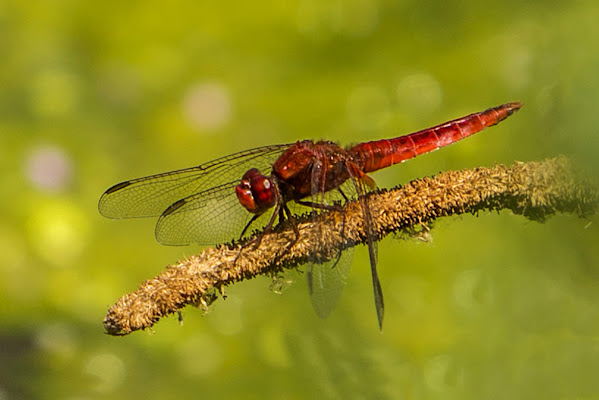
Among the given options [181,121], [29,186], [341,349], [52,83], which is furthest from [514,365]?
[52,83]

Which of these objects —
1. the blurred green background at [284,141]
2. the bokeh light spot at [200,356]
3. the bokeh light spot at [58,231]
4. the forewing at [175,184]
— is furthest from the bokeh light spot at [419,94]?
the bokeh light spot at [58,231]

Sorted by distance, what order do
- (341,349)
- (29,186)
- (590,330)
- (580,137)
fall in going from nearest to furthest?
(580,137), (590,330), (341,349), (29,186)

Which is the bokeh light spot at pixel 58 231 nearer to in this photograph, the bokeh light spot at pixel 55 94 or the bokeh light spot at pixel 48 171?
the bokeh light spot at pixel 48 171

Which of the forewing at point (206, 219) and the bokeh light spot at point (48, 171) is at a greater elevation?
the bokeh light spot at point (48, 171)

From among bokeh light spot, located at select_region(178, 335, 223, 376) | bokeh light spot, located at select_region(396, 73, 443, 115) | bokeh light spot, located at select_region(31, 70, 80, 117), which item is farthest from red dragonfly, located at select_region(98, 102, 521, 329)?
bokeh light spot, located at select_region(31, 70, 80, 117)

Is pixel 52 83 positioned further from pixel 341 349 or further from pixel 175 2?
pixel 341 349

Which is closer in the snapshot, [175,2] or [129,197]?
[129,197]

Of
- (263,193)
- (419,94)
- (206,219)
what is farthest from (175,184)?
(419,94)

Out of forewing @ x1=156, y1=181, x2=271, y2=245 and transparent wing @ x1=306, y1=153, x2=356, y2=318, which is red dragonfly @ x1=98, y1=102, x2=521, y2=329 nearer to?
forewing @ x1=156, y1=181, x2=271, y2=245
